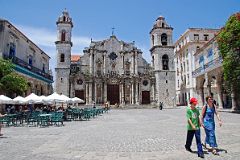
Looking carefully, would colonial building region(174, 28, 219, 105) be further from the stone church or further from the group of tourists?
the group of tourists

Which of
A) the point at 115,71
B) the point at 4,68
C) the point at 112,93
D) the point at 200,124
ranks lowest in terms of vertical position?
the point at 200,124

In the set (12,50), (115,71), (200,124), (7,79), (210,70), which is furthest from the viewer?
(115,71)

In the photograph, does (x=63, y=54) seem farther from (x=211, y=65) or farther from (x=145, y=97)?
(x=211, y=65)

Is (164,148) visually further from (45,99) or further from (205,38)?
(205,38)

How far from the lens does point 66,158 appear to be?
20.1 feet

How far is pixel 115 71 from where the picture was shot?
46.3 m

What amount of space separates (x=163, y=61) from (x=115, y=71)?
9598 millimetres

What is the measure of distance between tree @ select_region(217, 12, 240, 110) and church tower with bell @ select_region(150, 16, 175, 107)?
20.9 m

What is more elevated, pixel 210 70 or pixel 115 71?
pixel 115 71

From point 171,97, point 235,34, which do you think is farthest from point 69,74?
point 235,34

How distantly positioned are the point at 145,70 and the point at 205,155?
135 feet

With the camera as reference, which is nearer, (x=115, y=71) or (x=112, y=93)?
(x=112, y=93)

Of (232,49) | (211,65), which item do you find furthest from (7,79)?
(211,65)

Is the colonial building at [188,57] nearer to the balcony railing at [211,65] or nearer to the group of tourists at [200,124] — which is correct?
the balcony railing at [211,65]
